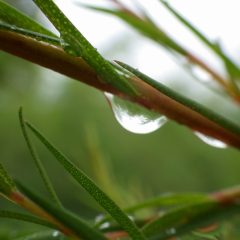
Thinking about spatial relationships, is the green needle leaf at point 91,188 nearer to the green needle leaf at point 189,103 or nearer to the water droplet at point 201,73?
the green needle leaf at point 189,103

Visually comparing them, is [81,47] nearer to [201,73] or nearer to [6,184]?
[6,184]

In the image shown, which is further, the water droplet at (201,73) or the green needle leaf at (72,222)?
the water droplet at (201,73)

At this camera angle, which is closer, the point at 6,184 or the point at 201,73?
the point at 6,184

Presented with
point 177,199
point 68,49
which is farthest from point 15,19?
point 177,199

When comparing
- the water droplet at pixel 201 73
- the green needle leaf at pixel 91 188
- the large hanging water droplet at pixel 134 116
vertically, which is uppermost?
the water droplet at pixel 201 73

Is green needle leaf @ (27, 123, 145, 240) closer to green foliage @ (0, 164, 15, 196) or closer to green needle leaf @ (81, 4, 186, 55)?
green foliage @ (0, 164, 15, 196)

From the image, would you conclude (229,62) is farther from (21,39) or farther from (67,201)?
(67,201)

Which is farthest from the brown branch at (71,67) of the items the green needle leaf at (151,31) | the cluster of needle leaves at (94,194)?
the green needle leaf at (151,31)
